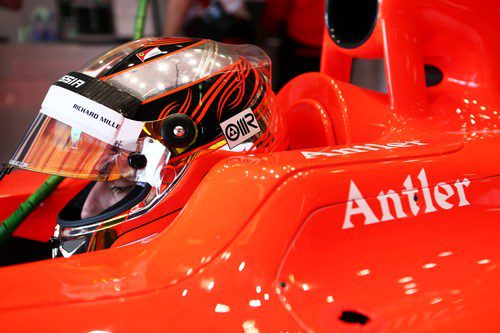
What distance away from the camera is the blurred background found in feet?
10.8

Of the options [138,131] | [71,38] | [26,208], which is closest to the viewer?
[138,131]

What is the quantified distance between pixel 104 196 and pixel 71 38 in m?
3.00

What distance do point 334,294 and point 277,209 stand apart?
5.5 inches

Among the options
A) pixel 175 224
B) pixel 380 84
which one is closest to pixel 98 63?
pixel 175 224

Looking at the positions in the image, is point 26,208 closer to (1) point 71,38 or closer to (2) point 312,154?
(2) point 312,154

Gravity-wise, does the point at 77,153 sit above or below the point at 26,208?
above

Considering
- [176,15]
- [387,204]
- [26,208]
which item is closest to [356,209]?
[387,204]

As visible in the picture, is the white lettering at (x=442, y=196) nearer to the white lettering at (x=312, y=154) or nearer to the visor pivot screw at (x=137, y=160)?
the white lettering at (x=312, y=154)

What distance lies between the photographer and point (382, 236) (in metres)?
0.79

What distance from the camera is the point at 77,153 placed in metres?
0.85

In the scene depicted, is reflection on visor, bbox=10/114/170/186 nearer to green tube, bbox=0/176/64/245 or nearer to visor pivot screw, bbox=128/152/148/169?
visor pivot screw, bbox=128/152/148/169

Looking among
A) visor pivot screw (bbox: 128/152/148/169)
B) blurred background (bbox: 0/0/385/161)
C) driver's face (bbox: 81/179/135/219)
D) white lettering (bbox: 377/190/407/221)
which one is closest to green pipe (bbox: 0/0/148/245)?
driver's face (bbox: 81/179/135/219)

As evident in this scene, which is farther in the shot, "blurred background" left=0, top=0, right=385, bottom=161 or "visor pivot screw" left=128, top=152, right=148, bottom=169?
"blurred background" left=0, top=0, right=385, bottom=161

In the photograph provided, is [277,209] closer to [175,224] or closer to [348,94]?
[175,224]
